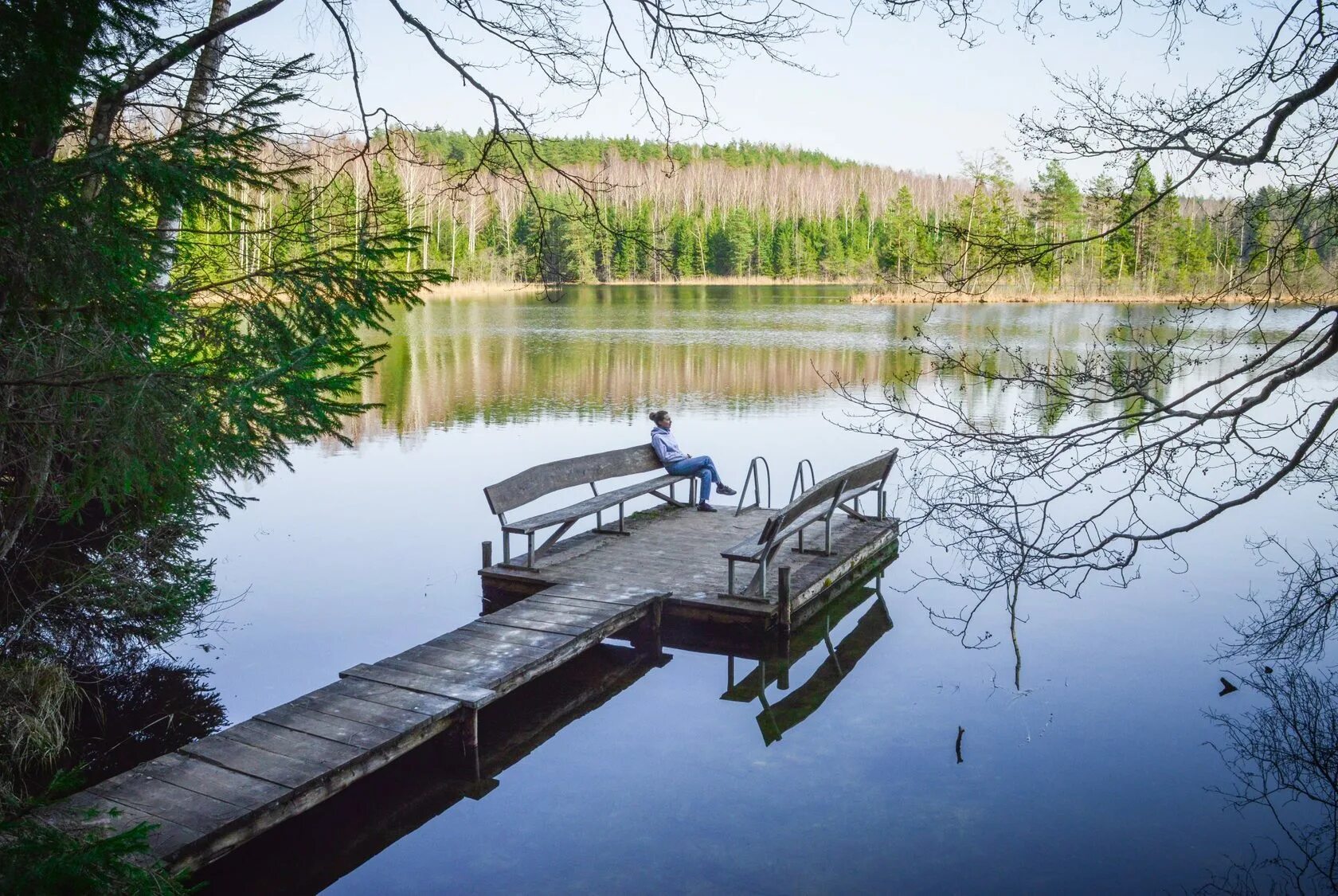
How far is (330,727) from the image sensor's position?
18.1 feet

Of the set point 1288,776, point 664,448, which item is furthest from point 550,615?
point 1288,776

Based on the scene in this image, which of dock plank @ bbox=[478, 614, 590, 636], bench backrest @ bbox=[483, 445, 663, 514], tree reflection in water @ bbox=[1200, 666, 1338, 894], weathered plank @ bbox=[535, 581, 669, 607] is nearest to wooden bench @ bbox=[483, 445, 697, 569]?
bench backrest @ bbox=[483, 445, 663, 514]

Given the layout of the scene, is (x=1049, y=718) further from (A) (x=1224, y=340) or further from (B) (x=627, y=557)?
(B) (x=627, y=557)

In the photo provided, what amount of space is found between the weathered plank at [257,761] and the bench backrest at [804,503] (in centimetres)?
371

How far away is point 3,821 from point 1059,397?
4.28 metres

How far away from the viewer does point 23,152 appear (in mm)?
4539

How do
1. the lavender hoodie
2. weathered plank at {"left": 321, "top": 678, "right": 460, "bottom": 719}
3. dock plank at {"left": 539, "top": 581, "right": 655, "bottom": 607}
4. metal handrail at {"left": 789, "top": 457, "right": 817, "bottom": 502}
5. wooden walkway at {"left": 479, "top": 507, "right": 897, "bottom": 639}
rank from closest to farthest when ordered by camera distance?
weathered plank at {"left": 321, "top": 678, "right": 460, "bottom": 719}, dock plank at {"left": 539, "top": 581, "right": 655, "bottom": 607}, wooden walkway at {"left": 479, "top": 507, "right": 897, "bottom": 639}, metal handrail at {"left": 789, "top": 457, "right": 817, "bottom": 502}, the lavender hoodie

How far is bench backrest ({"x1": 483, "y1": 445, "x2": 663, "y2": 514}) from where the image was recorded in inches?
336

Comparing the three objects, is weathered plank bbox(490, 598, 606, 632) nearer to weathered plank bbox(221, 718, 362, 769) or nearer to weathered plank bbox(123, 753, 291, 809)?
weathered plank bbox(221, 718, 362, 769)

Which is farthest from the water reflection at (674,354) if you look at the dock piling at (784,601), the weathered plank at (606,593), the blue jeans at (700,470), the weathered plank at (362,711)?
the weathered plank at (362,711)

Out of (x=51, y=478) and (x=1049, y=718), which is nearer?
(x=51, y=478)

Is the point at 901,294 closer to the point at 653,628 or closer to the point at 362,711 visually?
the point at 362,711

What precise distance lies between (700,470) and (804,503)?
3.39m

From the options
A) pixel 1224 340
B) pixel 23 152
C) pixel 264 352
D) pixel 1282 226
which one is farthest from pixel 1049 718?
pixel 23 152
